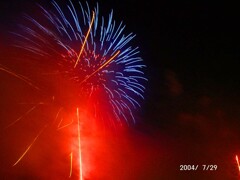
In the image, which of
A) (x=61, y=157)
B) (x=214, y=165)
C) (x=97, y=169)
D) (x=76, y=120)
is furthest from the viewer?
(x=214, y=165)

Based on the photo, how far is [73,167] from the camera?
17.0 metres

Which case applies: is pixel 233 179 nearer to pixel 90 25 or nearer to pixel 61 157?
pixel 61 157

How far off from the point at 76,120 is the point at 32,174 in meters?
3.97

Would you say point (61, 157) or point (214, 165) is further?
point (214, 165)

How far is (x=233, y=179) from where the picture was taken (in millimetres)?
18594

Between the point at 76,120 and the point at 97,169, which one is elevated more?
the point at 76,120

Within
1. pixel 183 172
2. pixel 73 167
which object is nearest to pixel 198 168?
pixel 183 172

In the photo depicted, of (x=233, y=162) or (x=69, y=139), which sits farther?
(x=233, y=162)

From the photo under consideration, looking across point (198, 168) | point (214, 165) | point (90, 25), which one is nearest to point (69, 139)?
point (90, 25)

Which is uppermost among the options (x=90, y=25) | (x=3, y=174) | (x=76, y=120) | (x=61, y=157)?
(x=90, y=25)

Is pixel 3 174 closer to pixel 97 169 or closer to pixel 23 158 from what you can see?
pixel 23 158

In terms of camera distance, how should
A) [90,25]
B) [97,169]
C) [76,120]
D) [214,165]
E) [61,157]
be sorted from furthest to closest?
[214,165], [97,169], [61,157], [76,120], [90,25]

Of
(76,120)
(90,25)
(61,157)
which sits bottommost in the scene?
(61,157)

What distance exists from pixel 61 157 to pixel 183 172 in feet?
23.8
